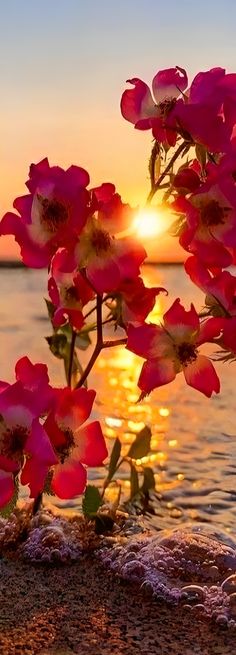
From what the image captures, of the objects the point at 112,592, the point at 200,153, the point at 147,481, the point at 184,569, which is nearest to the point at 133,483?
the point at 147,481

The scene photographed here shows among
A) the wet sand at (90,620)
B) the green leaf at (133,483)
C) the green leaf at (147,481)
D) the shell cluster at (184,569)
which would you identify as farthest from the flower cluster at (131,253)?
the green leaf at (147,481)

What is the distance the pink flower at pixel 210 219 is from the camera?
165 centimetres

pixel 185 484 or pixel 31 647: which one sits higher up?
pixel 31 647

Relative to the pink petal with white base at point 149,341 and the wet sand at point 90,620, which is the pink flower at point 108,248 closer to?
the pink petal with white base at point 149,341

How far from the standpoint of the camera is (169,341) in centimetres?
176

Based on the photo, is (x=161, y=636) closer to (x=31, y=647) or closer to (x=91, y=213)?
(x=31, y=647)

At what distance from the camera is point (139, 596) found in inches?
76.8

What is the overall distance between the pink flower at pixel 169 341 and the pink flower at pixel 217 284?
0.04m

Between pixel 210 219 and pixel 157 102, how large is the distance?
0.96 feet

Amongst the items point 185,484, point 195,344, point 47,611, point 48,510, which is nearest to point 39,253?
point 195,344

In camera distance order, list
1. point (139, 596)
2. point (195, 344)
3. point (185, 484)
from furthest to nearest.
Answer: point (185, 484)
point (139, 596)
point (195, 344)

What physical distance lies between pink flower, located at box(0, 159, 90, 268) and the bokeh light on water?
1.00m

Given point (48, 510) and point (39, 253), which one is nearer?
point (39, 253)

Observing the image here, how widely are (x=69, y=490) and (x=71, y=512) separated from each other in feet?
2.55
